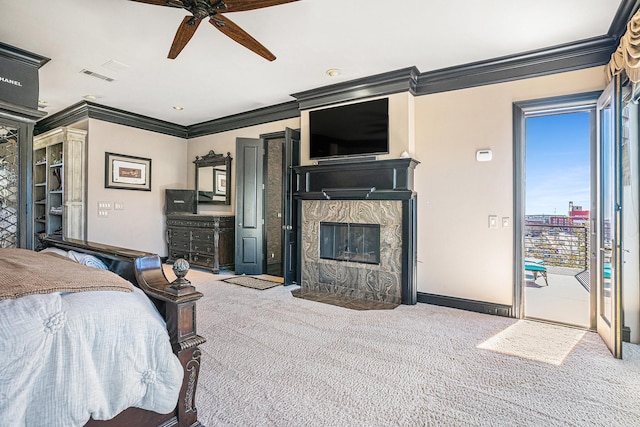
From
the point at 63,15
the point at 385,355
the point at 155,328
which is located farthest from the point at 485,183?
the point at 63,15

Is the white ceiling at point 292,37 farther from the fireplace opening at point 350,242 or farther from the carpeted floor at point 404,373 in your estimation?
the carpeted floor at point 404,373

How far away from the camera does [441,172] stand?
393cm

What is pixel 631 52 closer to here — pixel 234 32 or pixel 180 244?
pixel 234 32

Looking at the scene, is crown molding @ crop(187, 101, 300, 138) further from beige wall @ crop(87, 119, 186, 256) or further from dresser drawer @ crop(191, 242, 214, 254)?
dresser drawer @ crop(191, 242, 214, 254)

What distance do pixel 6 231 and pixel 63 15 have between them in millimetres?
2251

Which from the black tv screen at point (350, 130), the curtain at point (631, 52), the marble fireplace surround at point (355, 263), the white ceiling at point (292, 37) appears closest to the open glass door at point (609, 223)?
the curtain at point (631, 52)

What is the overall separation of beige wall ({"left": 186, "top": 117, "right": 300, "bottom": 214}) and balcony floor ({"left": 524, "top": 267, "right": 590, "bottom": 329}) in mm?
3930

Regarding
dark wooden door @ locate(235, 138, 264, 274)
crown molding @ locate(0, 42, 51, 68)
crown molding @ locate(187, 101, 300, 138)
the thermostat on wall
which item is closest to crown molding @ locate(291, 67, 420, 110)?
crown molding @ locate(187, 101, 300, 138)

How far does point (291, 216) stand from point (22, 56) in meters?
3.44

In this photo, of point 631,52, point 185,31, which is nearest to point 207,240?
point 185,31

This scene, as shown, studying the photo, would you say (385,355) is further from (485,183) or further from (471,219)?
(485,183)

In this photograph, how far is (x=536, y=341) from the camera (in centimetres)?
286

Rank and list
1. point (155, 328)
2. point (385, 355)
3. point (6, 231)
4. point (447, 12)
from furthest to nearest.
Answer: point (6, 231) → point (447, 12) → point (385, 355) → point (155, 328)

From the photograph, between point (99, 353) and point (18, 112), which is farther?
point (18, 112)
